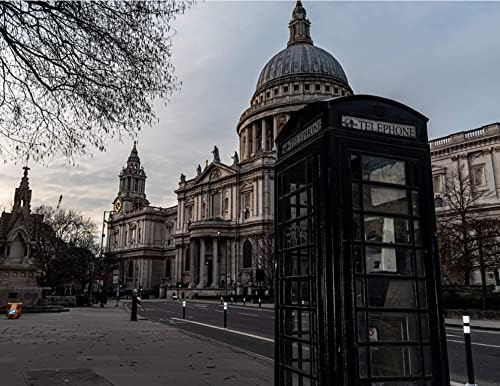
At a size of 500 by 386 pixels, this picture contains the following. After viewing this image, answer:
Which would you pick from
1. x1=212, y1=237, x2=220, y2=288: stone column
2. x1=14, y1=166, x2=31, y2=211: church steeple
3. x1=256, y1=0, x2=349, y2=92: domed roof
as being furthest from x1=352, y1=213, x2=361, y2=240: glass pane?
x1=256, y1=0, x2=349, y2=92: domed roof

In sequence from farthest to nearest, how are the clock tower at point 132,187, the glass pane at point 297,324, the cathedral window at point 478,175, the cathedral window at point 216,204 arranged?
1. the clock tower at point 132,187
2. the cathedral window at point 216,204
3. the cathedral window at point 478,175
4. the glass pane at point 297,324

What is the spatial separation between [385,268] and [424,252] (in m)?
0.37

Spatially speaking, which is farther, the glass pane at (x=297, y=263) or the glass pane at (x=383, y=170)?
the glass pane at (x=297, y=263)

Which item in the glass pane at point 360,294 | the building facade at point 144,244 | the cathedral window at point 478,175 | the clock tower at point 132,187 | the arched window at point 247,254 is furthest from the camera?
the clock tower at point 132,187

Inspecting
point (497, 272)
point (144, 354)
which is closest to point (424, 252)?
point (144, 354)

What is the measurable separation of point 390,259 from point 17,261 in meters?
27.7

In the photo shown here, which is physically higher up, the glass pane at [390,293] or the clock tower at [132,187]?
the clock tower at [132,187]

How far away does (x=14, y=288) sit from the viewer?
2630 cm

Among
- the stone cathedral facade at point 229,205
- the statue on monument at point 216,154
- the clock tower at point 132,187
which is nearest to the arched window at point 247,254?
the stone cathedral facade at point 229,205

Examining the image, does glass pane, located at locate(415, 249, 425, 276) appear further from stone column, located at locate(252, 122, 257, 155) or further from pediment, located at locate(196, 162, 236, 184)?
stone column, located at locate(252, 122, 257, 155)

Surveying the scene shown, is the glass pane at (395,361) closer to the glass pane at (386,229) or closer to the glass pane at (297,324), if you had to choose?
the glass pane at (297,324)

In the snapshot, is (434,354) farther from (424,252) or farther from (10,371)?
(10,371)

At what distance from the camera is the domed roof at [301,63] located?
8262 centimetres

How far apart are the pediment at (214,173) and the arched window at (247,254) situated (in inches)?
466
